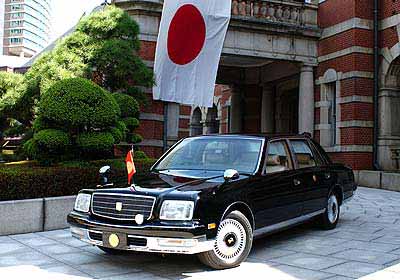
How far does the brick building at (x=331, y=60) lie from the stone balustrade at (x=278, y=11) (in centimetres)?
3

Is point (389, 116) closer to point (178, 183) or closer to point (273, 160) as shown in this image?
point (273, 160)

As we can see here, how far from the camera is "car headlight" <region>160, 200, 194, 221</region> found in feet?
15.4

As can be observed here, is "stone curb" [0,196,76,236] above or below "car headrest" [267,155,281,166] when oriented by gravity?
below

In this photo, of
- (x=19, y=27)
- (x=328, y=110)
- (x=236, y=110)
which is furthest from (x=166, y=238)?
(x=19, y=27)

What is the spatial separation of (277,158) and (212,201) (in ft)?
5.65

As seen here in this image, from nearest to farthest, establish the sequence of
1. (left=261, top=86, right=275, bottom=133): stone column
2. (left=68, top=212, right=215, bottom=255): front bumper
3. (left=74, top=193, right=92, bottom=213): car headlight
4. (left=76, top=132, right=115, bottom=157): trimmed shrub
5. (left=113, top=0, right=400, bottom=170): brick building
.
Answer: (left=68, top=212, right=215, bottom=255): front bumper, (left=74, top=193, right=92, bottom=213): car headlight, (left=76, top=132, right=115, bottom=157): trimmed shrub, (left=113, top=0, right=400, bottom=170): brick building, (left=261, top=86, right=275, bottom=133): stone column

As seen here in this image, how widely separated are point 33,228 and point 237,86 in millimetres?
14869

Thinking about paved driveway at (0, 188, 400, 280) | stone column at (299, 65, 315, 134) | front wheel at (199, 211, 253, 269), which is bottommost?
paved driveway at (0, 188, 400, 280)

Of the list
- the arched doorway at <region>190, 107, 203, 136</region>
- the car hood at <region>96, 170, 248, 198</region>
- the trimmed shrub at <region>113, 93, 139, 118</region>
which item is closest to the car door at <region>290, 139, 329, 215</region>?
the car hood at <region>96, 170, 248, 198</region>

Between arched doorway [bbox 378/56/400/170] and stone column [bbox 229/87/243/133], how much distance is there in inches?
312

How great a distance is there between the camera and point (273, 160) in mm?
6176

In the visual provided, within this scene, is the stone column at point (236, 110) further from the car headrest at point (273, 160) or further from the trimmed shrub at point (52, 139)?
the car headrest at point (273, 160)

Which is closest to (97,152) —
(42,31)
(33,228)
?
(33,228)

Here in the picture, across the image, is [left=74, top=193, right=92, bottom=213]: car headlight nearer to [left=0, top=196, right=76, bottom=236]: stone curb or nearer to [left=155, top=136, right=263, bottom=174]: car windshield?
[left=155, top=136, right=263, bottom=174]: car windshield
